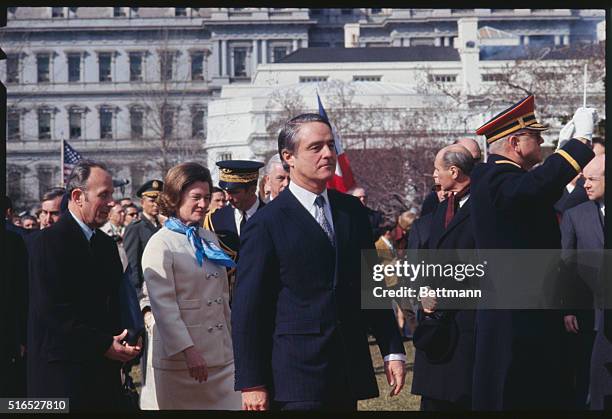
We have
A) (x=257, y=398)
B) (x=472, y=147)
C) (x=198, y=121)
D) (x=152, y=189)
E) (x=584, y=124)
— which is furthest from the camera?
(x=198, y=121)

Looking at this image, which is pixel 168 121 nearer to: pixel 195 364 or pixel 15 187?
pixel 15 187

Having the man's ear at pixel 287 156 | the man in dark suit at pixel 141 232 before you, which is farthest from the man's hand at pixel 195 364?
the man in dark suit at pixel 141 232

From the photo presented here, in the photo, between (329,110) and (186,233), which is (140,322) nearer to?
(186,233)

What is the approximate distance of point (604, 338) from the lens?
6.99m

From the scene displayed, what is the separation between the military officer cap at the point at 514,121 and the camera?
20.6 ft

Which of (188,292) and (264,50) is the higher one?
(264,50)

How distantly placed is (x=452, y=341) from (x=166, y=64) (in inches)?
2206

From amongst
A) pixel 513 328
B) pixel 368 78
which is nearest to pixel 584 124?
pixel 513 328

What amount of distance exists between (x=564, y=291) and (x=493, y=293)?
447 millimetres

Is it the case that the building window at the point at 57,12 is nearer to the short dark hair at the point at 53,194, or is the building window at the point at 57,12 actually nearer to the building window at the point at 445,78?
the building window at the point at 445,78

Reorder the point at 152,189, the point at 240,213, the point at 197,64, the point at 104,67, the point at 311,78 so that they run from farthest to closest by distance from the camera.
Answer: the point at 197,64 → the point at 104,67 → the point at 311,78 → the point at 152,189 → the point at 240,213

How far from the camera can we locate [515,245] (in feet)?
20.2

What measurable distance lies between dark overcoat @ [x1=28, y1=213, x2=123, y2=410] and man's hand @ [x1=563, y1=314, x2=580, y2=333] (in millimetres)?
2275

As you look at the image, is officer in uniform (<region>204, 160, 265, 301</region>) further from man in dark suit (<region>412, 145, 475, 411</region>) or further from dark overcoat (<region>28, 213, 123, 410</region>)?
dark overcoat (<region>28, 213, 123, 410</region>)
